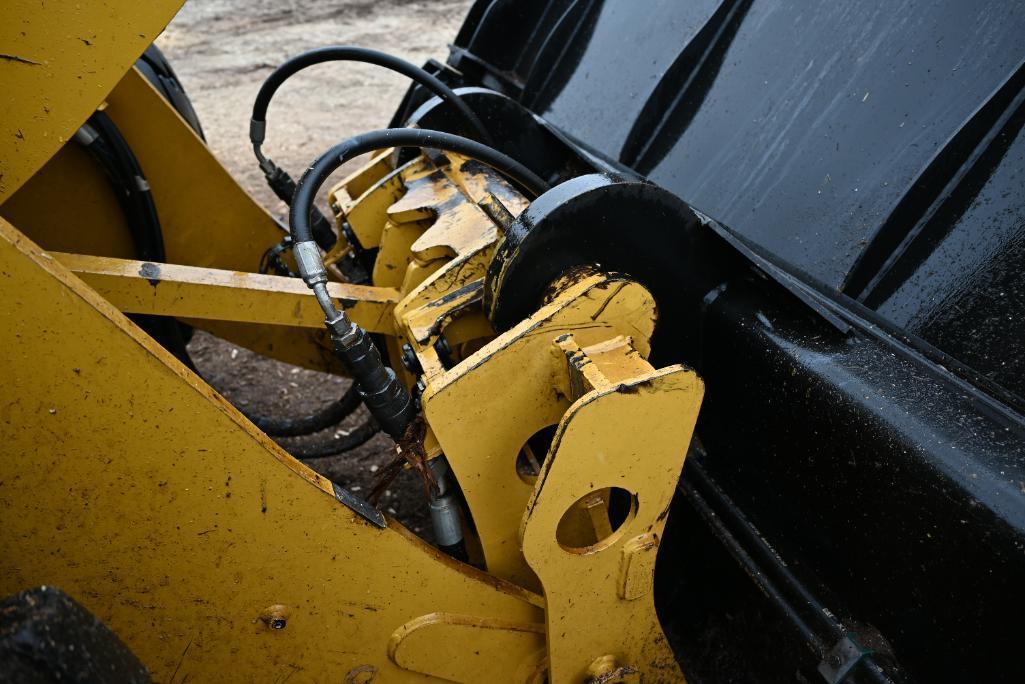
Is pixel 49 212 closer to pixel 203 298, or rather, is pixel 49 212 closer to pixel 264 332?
pixel 264 332

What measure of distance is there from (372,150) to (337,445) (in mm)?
1539

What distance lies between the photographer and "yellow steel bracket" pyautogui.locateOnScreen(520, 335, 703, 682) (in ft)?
4.14

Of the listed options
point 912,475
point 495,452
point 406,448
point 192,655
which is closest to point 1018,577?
point 912,475

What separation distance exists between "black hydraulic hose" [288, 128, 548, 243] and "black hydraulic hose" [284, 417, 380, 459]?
3.84 ft

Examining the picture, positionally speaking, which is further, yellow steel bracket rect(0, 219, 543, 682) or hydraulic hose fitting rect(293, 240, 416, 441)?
hydraulic hose fitting rect(293, 240, 416, 441)

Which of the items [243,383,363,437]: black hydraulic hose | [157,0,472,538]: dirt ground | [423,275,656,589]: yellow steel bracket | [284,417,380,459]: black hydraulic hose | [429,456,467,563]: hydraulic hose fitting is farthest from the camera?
[157,0,472,538]: dirt ground

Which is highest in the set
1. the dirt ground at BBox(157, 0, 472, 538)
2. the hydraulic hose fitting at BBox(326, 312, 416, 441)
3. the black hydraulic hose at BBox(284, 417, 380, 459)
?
the hydraulic hose fitting at BBox(326, 312, 416, 441)

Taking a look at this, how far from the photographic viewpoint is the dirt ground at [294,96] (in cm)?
328

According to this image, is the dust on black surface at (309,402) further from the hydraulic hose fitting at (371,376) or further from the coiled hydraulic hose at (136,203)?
the hydraulic hose fitting at (371,376)

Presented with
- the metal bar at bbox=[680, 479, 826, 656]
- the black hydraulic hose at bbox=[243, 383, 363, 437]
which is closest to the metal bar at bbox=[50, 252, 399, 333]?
the black hydraulic hose at bbox=[243, 383, 363, 437]

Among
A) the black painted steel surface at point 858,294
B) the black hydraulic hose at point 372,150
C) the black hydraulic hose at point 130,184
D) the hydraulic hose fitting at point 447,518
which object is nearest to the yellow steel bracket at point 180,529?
the hydraulic hose fitting at point 447,518

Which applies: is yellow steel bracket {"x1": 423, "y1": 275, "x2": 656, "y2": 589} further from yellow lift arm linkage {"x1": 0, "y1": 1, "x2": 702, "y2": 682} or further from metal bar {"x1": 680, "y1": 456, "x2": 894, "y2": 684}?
metal bar {"x1": 680, "y1": 456, "x2": 894, "y2": 684}

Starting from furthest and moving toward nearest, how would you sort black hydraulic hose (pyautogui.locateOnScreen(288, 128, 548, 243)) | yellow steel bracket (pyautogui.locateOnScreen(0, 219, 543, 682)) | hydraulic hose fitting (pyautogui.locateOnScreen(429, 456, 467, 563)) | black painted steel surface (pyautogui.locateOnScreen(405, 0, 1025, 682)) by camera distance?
hydraulic hose fitting (pyautogui.locateOnScreen(429, 456, 467, 563)) < black hydraulic hose (pyautogui.locateOnScreen(288, 128, 548, 243)) < black painted steel surface (pyautogui.locateOnScreen(405, 0, 1025, 682)) < yellow steel bracket (pyautogui.locateOnScreen(0, 219, 543, 682))

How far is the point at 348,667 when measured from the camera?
1.43 meters
